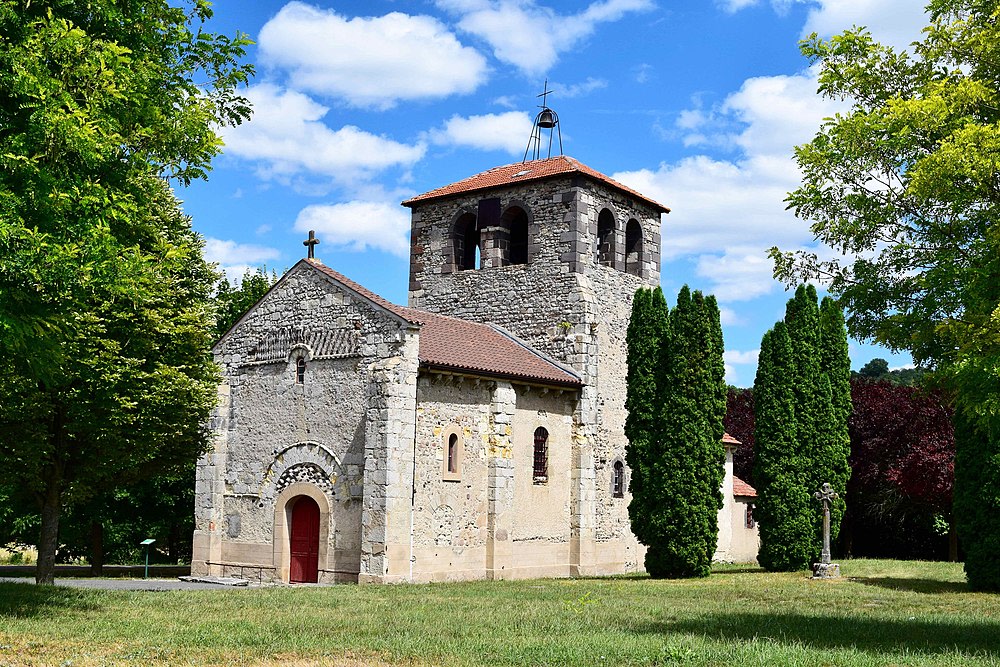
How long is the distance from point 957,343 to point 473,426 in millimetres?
13259

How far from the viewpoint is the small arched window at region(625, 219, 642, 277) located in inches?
1160

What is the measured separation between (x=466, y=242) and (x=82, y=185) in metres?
17.8

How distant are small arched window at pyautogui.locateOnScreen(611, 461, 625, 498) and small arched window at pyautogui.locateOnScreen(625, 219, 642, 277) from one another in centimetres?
580

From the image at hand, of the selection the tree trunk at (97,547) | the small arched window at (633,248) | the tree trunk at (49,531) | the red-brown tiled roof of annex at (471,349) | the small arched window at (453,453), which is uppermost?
the small arched window at (633,248)

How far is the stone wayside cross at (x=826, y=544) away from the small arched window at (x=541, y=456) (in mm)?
6727

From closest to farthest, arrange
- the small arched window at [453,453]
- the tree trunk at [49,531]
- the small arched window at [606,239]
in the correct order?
the tree trunk at [49,531] → the small arched window at [453,453] → the small arched window at [606,239]

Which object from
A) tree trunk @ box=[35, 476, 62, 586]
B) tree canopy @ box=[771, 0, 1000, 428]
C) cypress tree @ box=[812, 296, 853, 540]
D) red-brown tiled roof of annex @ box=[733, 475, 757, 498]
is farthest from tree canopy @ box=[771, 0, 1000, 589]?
red-brown tiled roof of annex @ box=[733, 475, 757, 498]

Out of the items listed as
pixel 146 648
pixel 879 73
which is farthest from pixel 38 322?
pixel 879 73

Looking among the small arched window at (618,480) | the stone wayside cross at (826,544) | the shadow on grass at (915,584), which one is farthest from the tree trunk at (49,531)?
the shadow on grass at (915,584)

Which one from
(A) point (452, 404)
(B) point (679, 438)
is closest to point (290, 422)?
(A) point (452, 404)

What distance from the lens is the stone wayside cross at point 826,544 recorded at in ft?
75.4

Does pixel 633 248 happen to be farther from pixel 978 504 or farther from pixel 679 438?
pixel 978 504

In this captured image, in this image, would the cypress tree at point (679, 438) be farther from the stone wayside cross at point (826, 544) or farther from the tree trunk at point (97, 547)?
the tree trunk at point (97, 547)

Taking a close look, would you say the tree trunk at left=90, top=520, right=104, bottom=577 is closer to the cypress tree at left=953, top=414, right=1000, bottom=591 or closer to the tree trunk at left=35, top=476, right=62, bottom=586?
the tree trunk at left=35, top=476, right=62, bottom=586
